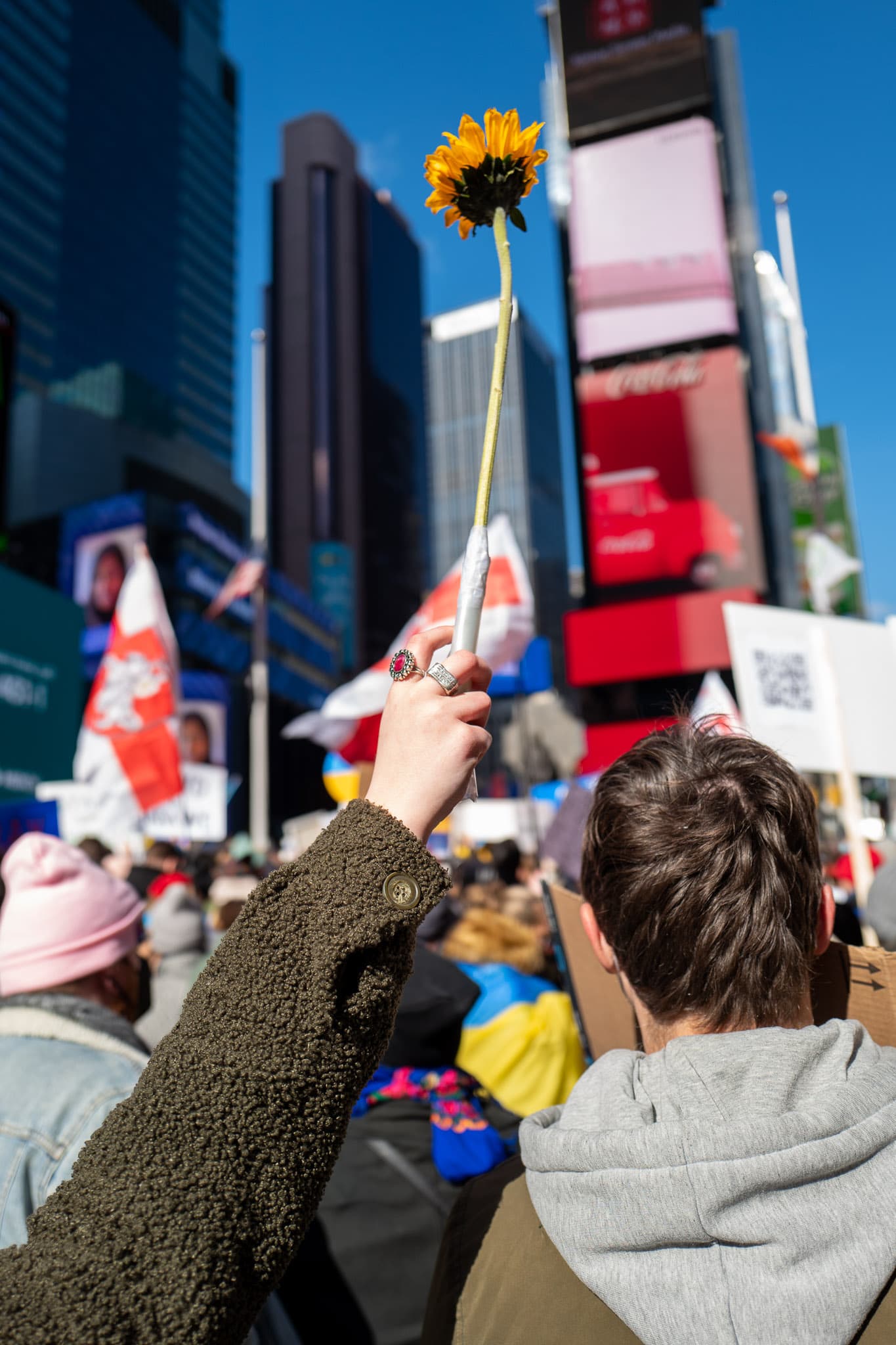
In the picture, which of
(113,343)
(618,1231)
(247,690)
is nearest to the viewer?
(618,1231)

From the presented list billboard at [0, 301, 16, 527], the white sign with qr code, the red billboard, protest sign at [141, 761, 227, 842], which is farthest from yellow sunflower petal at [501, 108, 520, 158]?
the red billboard

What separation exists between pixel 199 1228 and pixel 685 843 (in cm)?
70

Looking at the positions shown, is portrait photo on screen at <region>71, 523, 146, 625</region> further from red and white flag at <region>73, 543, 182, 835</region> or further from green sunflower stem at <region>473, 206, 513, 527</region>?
green sunflower stem at <region>473, 206, 513, 527</region>

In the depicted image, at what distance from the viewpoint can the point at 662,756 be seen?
1.32m

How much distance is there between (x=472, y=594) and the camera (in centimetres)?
106

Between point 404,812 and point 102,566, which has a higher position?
point 102,566

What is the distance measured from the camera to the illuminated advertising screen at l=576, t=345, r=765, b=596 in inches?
947

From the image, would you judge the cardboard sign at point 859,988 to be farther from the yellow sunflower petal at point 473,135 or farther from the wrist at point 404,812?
the yellow sunflower petal at point 473,135

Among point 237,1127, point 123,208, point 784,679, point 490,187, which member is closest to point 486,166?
point 490,187

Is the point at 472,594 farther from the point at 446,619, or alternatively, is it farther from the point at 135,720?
the point at 135,720

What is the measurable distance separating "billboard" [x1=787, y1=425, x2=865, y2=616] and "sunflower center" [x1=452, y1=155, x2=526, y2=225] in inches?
1340

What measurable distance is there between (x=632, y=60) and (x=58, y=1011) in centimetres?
2722

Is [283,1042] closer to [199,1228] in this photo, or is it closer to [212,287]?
[199,1228]

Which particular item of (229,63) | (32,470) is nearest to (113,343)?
(32,470)
